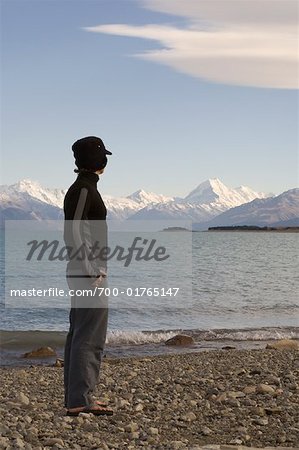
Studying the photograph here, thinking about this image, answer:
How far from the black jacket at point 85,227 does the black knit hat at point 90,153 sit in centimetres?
11

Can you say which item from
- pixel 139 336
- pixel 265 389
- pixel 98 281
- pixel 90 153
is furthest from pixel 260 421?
pixel 139 336

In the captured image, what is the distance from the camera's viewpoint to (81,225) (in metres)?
8.66

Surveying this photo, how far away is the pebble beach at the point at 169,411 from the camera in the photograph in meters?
8.11

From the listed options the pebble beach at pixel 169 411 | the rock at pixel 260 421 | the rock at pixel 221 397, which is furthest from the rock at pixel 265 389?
the rock at pixel 260 421

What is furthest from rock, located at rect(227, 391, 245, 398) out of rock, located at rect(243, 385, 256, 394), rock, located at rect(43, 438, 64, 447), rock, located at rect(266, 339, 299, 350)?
rock, located at rect(266, 339, 299, 350)

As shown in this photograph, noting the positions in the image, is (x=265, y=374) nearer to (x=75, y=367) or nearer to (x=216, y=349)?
(x=75, y=367)

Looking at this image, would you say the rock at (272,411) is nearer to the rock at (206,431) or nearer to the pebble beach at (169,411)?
the pebble beach at (169,411)

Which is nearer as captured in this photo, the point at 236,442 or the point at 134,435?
the point at 236,442

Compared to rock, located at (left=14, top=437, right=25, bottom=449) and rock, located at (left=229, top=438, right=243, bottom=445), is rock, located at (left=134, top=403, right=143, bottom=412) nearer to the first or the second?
rock, located at (left=229, top=438, right=243, bottom=445)

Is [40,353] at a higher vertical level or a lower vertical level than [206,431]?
lower

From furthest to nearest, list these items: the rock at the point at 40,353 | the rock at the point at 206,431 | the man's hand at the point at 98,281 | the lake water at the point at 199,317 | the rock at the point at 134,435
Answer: the lake water at the point at 199,317 → the rock at the point at 40,353 → the man's hand at the point at 98,281 → the rock at the point at 206,431 → the rock at the point at 134,435

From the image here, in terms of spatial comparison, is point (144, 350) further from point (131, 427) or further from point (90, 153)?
point (90, 153)

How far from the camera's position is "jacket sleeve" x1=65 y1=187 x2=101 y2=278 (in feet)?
28.0

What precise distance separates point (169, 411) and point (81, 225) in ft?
8.56
